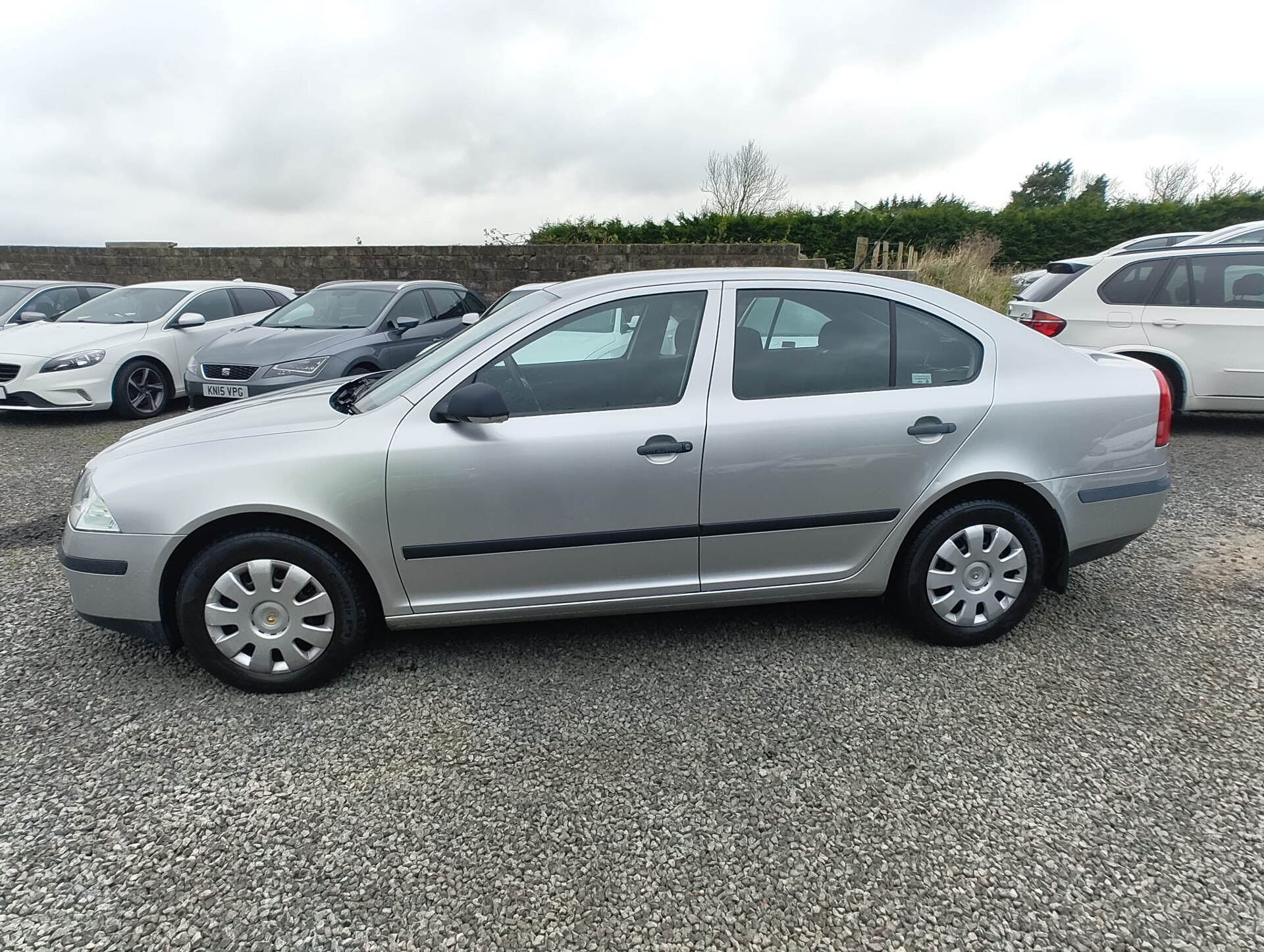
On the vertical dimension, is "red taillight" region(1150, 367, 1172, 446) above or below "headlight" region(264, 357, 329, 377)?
below

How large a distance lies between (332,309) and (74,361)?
8.44ft

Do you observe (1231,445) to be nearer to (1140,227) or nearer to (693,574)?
(693,574)

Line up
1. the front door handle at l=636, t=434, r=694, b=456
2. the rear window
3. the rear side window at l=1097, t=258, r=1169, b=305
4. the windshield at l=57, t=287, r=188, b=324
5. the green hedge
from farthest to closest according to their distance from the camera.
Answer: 1. the green hedge
2. the windshield at l=57, t=287, r=188, b=324
3. the rear window
4. the rear side window at l=1097, t=258, r=1169, b=305
5. the front door handle at l=636, t=434, r=694, b=456

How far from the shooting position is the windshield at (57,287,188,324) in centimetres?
881

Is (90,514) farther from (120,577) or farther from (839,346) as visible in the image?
(839,346)

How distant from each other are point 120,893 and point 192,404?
251 inches

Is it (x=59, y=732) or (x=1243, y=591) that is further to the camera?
(x=1243, y=591)

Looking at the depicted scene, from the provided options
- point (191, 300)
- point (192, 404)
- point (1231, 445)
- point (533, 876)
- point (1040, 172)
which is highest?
point (1040, 172)

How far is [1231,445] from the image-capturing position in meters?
6.51

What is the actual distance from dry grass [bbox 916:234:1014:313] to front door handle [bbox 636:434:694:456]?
11.0 meters

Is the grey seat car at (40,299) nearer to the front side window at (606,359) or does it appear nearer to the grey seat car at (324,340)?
the grey seat car at (324,340)

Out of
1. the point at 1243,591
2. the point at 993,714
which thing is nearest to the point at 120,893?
→ the point at 993,714

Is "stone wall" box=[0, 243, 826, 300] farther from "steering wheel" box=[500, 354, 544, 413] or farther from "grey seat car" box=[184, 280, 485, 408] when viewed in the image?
"steering wheel" box=[500, 354, 544, 413]

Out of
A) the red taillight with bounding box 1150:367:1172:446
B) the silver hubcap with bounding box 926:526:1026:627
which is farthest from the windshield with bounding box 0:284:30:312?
the red taillight with bounding box 1150:367:1172:446
